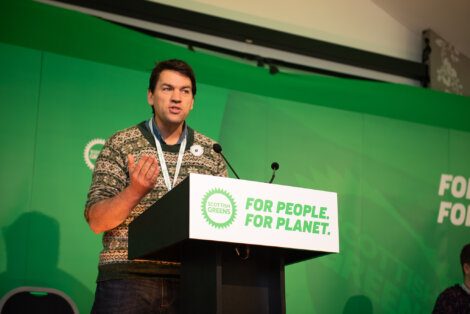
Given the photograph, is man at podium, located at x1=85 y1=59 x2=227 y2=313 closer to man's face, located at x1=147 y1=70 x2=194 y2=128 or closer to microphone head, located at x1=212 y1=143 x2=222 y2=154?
man's face, located at x1=147 y1=70 x2=194 y2=128

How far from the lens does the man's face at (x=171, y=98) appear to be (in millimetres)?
2191

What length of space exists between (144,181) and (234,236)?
1.07 ft

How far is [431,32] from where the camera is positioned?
583 cm

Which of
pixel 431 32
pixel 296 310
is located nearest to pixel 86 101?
pixel 296 310

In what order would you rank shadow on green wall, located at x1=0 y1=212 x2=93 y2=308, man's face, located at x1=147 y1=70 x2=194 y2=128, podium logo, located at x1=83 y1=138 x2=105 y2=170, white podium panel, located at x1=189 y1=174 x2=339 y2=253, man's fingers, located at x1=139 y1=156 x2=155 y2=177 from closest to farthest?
white podium panel, located at x1=189 y1=174 x2=339 y2=253 < man's fingers, located at x1=139 y1=156 x2=155 y2=177 < man's face, located at x1=147 y1=70 x2=194 y2=128 < shadow on green wall, located at x1=0 y1=212 x2=93 y2=308 < podium logo, located at x1=83 y1=138 x2=105 y2=170

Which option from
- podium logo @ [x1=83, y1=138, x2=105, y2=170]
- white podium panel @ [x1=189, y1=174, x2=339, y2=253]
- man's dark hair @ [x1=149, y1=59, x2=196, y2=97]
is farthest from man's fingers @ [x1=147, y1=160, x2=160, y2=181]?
podium logo @ [x1=83, y1=138, x2=105, y2=170]

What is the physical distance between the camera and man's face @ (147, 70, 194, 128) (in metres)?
2.19

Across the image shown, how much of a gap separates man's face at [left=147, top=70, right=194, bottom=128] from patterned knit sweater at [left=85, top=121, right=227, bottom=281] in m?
0.07

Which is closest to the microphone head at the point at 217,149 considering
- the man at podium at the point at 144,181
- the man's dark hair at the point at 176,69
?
the man at podium at the point at 144,181

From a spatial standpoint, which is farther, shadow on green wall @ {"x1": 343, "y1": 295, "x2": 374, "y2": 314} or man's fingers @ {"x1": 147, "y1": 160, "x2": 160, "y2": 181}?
shadow on green wall @ {"x1": 343, "y1": 295, "x2": 374, "y2": 314}

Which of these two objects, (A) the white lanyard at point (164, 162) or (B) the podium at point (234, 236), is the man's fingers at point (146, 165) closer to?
(B) the podium at point (234, 236)

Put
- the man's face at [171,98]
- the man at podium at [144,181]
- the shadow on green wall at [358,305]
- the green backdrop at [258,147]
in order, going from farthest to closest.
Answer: the shadow on green wall at [358,305] < the green backdrop at [258,147] < the man's face at [171,98] < the man at podium at [144,181]

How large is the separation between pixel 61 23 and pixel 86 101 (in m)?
0.51

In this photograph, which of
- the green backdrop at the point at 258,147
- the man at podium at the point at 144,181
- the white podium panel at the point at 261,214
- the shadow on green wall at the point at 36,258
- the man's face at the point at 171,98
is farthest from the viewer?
the green backdrop at the point at 258,147
